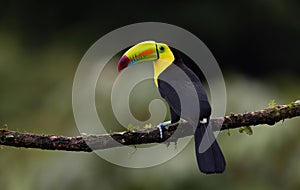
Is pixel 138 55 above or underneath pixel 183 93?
above

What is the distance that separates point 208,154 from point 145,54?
0.77 metres

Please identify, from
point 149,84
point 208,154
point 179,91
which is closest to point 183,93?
point 179,91

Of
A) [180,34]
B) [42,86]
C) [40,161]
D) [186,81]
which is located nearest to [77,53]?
[42,86]

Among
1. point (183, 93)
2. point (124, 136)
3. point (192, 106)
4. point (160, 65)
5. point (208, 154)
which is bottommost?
point (208, 154)

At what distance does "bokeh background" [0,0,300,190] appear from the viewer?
6.57 meters

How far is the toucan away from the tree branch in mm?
55

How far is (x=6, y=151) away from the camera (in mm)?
7164

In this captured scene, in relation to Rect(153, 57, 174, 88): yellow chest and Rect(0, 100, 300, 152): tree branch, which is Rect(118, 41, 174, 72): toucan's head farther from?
Rect(0, 100, 300, 152): tree branch

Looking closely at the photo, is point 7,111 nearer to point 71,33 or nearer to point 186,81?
point 71,33

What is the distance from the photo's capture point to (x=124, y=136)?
333 centimetres

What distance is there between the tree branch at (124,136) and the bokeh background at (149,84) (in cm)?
280

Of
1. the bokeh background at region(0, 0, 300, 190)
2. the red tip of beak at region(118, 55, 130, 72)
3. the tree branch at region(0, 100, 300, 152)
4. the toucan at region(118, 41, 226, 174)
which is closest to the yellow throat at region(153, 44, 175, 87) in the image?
the toucan at region(118, 41, 226, 174)

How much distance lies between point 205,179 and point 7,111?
6.89 ft

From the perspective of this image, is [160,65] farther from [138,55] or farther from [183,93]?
[183,93]
